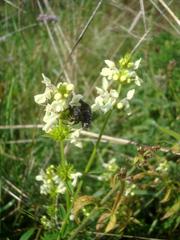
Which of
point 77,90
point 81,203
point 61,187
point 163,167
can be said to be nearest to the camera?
point 81,203

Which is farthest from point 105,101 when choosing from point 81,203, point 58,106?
point 81,203

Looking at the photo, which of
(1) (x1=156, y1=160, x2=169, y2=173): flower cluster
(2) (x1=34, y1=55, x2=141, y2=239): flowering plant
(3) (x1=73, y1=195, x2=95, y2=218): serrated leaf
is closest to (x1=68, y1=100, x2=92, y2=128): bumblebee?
(2) (x1=34, y1=55, x2=141, y2=239): flowering plant

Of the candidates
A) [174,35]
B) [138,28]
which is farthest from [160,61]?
[138,28]

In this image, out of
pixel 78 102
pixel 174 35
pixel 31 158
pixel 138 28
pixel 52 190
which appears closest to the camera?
pixel 78 102

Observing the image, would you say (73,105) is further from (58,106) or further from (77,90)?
(77,90)

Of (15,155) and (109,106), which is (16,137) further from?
Result: (109,106)

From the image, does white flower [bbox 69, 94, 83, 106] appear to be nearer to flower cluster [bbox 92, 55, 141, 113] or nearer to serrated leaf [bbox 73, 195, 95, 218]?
flower cluster [bbox 92, 55, 141, 113]

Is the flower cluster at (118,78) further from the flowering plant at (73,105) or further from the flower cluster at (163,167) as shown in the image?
the flower cluster at (163,167)
